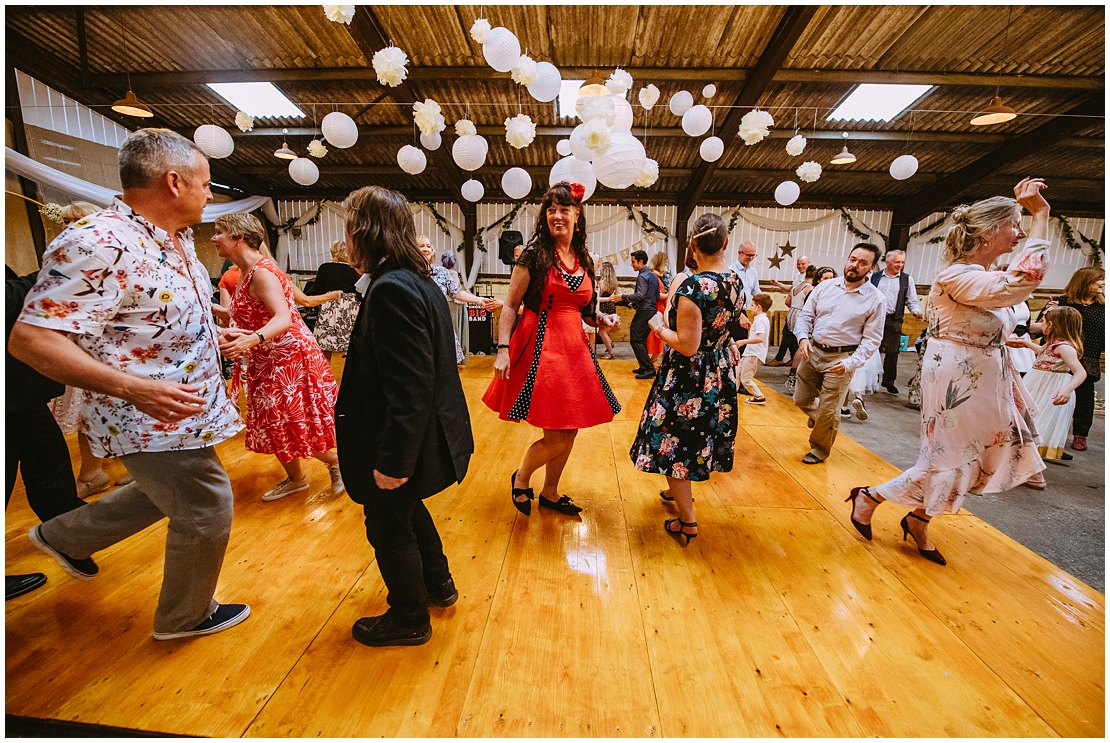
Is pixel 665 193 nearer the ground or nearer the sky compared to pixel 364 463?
nearer the sky

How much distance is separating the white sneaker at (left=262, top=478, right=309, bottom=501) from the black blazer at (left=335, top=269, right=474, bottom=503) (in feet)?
4.86

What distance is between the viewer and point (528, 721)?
1386mm

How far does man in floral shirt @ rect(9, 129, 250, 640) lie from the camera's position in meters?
1.22

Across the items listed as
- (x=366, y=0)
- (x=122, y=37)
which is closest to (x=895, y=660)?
(x=366, y=0)

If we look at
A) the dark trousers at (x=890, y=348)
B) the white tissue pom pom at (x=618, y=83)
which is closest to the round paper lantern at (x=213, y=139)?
the white tissue pom pom at (x=618, y=83)

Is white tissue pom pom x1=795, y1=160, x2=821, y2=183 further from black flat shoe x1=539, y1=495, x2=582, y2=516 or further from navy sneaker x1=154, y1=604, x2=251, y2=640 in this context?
navy sneaker x1=154, y1=604, x2=251, y2=640

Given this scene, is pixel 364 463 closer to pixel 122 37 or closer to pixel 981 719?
pixel 981 719

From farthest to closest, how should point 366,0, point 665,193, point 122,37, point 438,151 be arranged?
point 665,193, point 438,151, point 122,37, point 366,0

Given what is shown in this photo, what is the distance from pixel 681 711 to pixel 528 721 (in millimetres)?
461

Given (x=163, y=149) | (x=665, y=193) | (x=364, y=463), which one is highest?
(x=665, y=193)

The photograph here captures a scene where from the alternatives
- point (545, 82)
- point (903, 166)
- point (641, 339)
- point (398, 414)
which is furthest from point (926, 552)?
point (903, 166)

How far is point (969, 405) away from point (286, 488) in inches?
132

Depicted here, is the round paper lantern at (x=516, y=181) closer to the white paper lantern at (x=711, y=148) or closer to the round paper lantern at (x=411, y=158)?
the round paper lantern at (x=411, y=158)

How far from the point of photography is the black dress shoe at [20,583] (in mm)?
1794
